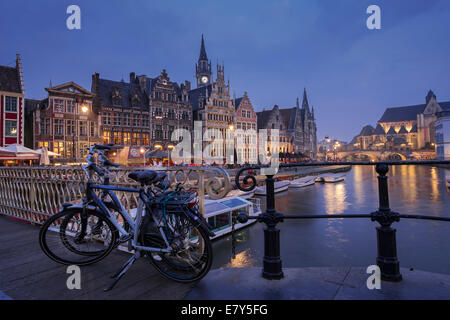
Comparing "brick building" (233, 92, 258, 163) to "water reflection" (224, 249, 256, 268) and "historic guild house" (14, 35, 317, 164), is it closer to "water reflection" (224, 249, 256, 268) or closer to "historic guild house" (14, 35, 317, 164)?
"historic guild house" (14, 35, 317, 164)

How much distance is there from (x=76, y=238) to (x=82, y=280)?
0.79 meters

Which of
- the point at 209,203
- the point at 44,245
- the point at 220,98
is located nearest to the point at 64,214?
the point at 44,245

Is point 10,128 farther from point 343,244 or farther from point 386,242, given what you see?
point 386,242

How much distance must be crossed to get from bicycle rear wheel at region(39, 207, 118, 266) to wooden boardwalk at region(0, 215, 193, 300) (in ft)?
0.46

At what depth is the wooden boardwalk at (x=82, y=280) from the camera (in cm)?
268

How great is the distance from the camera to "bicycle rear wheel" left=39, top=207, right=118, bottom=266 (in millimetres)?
3391

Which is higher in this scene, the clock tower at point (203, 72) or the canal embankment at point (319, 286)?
the clock tower at point (203, 72)

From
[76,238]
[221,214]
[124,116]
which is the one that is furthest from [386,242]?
[124,116]

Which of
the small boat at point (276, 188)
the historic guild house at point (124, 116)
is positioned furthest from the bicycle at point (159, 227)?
the small boat at point (276, 188)

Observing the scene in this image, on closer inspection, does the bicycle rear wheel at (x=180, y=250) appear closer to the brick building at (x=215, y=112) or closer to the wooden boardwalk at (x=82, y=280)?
the wooden boardwalk at (x=82, y=280)

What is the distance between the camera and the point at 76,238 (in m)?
3.63

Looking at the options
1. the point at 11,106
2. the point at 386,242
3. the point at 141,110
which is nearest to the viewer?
the point at 386,242

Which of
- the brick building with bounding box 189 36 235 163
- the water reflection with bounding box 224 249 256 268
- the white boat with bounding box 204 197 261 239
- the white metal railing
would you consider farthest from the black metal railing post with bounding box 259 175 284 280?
the brick building with bounding box 189 36 235 163

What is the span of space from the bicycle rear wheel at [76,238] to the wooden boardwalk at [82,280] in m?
0.14
